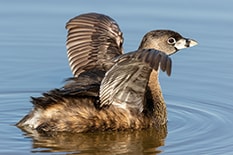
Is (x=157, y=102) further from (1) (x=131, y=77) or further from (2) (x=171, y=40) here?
(1) (x=131, y=77)

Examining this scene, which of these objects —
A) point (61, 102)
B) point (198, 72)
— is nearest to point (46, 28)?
point (198, 72)

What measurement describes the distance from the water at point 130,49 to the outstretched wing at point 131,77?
39cm

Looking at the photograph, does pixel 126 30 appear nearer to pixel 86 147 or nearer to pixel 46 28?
pixel 46 28

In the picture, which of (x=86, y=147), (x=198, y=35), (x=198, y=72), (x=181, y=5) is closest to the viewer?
(x=86, y=147)

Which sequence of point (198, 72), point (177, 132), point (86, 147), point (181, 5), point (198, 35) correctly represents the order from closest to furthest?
point (86, 147)
point (177, 132)
point (198, 72)
point (198, 35)
point (181, 5)

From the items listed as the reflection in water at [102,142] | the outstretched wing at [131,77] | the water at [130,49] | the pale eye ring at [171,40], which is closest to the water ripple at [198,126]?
the water at [130,49]

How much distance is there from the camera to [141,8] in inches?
581

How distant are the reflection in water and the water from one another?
0.03 ft

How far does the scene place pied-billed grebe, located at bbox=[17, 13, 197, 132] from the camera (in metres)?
9.91

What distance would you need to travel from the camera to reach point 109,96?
10312 millimetres

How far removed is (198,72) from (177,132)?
2.28 metres

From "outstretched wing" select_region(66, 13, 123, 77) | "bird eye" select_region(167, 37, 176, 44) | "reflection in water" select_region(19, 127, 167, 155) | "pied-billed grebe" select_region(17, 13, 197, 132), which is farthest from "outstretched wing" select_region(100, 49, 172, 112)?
"bird eye" select_region(167, 37, 176, 44)

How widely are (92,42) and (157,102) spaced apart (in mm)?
1242

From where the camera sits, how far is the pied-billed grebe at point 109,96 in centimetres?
991
